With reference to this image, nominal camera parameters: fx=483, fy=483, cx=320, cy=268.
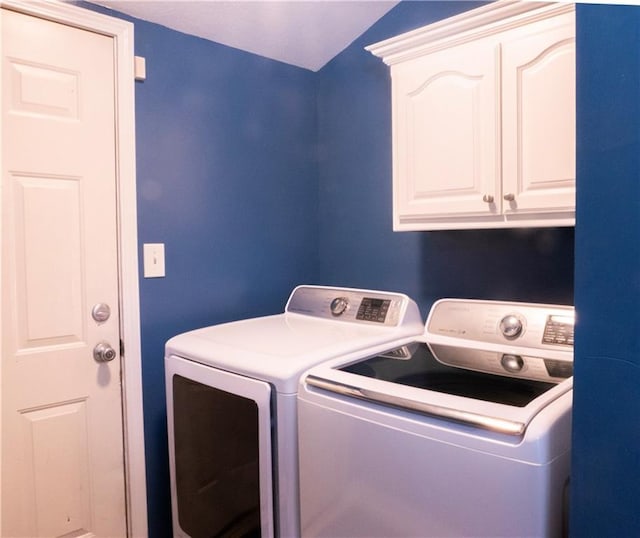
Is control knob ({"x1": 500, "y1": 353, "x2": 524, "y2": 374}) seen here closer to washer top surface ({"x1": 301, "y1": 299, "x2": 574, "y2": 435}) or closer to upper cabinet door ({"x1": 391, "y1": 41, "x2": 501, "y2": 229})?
washer top surface ({"x1": 301, "y1": 299, "x2": 574, "y2": 435})

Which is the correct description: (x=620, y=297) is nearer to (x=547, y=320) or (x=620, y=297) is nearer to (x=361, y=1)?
(x=547, y=320)

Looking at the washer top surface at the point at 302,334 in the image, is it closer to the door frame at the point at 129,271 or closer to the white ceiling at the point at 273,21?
the door frame at the point at 129,271

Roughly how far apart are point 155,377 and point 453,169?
1.31m

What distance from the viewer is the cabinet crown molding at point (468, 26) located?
51.0 inches

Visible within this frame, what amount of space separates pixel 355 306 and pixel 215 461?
71 centimetres

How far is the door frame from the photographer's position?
171 centimetres

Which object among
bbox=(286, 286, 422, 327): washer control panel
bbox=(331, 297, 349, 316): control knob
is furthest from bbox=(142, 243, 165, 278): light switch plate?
bbox=(331, 297, 349, 316): control knob

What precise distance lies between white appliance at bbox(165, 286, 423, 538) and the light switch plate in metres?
0.31

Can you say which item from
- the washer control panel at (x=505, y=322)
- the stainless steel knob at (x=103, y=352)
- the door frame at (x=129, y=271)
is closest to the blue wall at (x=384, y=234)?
the washer control panel at (x=505, y=322)

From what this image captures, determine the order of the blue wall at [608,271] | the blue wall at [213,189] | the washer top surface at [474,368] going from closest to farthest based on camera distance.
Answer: the blue wall at [608,271], the washer top surface at [474,368], the blue wall at [213,189]

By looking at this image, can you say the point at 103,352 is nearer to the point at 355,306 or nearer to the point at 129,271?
the point at 129,271

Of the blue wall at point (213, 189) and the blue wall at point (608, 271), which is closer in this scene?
the blue wall at point (608, 271)

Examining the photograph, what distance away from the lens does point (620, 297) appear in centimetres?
64

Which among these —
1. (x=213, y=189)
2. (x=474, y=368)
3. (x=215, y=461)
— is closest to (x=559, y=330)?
(x=474, y=368)
